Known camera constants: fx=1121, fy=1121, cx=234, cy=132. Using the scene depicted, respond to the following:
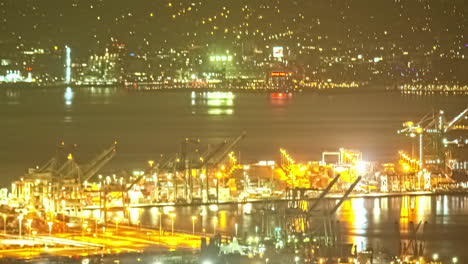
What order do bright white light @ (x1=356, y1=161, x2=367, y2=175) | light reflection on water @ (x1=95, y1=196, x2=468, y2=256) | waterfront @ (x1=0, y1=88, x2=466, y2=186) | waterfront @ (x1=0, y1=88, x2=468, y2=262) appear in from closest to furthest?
light reflection on water @ (x1=95, y1=196, x2=468, y2=256) → waterfront @ (x1=0, y1=88, x2=468, y2=262) → bright white light @ (x1=356, y1=161, x2=367, y2=175) → waterfront @ (x1=0, y1=88, x2=466, y2=186)

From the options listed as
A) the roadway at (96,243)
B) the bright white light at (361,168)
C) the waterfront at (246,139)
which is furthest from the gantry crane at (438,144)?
the roadway at (96,243)

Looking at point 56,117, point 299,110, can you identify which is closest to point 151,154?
point 56,117

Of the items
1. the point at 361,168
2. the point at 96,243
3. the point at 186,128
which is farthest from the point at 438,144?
the point at 96,243

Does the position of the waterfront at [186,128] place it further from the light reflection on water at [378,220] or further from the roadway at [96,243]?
the roadway at [96,243]

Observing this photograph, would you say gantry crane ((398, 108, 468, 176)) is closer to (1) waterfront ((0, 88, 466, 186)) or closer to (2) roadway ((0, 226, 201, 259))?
(1) waterfront ((0, 88, 466, 186))

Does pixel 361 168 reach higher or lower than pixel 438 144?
lower

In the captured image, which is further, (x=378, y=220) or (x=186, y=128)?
(x=186, y=128)

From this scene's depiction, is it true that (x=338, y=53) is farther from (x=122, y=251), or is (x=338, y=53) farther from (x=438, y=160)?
(x=122, y=251)

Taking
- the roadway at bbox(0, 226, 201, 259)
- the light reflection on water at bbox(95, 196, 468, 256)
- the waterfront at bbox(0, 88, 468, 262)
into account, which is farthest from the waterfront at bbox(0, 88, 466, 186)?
the roadway at bbox(0, 226, 201, 259)

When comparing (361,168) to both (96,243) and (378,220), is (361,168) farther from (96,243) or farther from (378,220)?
(96,243)

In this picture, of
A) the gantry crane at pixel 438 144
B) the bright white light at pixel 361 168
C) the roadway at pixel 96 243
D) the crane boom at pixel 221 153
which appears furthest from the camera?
the gantry crane at pixel 438 144

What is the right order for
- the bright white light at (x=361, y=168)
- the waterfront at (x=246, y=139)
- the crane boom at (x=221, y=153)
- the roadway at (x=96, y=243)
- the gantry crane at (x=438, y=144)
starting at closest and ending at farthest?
the roadway at (x=96, y=243)
the waterfront at (x=246, y=139)
the crane boom at (x=221, y=153)
the bright white light at (x=361, y=168)
the gantry crane at (x=438, y=144)
